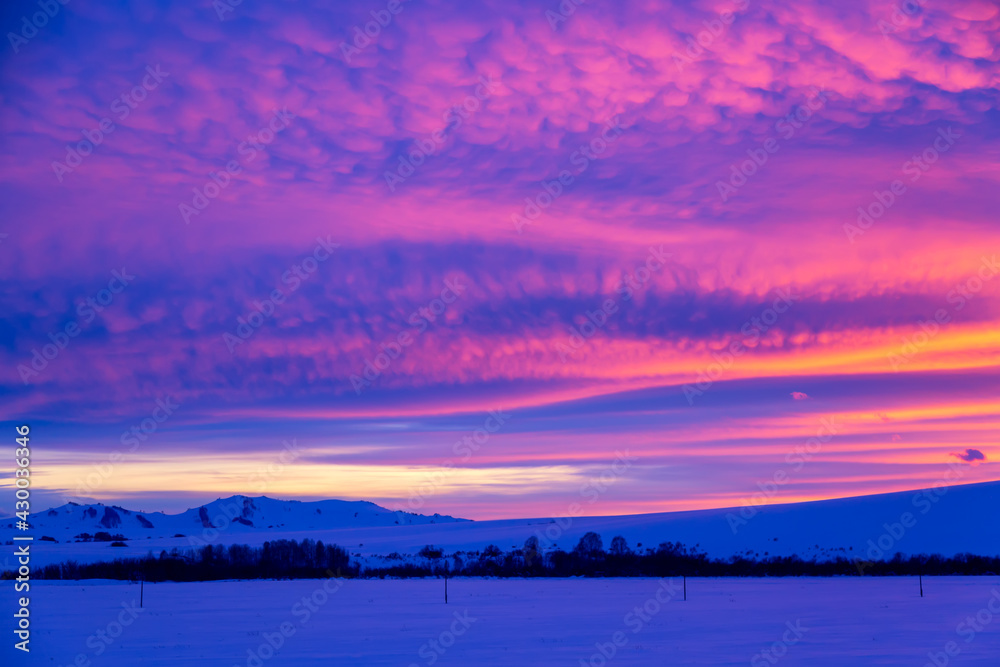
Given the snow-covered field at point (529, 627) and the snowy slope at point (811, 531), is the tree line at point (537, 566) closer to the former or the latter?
the snowy slope at point (811, 531)

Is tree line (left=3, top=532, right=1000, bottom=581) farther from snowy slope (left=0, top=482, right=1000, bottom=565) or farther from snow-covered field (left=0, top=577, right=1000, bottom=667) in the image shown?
snow-covered field (left=0, top=577, right=1000, bottom=667)

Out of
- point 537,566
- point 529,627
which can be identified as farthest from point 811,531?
point 529,627

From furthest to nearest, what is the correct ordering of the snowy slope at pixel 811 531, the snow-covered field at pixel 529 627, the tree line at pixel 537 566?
the snowy slope at pixel 811 531
the tree line at pixel 537 566
the snow-covered field at pixel 529 627

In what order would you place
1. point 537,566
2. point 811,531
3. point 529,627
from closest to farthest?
point 529,627 → point 537,566 → point 811,531

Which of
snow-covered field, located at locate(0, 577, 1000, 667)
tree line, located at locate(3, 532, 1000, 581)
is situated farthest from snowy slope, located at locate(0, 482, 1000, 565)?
snow-covered field, located at locate(0, 577, 1000, 667)

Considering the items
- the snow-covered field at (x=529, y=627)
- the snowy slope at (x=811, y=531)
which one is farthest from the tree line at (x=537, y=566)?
the snow-covered field at (x=529, y=627)

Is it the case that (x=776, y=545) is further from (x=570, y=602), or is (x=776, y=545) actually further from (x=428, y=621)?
(x=428, y=621)

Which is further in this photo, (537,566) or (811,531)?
(811,531)

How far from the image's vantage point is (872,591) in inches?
1892

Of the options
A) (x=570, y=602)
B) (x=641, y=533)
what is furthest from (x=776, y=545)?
(x=570, y=602)

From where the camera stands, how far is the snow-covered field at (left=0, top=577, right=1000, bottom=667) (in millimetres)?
23375

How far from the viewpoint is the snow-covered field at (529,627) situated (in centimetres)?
2338

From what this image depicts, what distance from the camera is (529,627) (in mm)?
30641

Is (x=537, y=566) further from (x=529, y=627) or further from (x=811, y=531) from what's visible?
(x=529, y=627)
